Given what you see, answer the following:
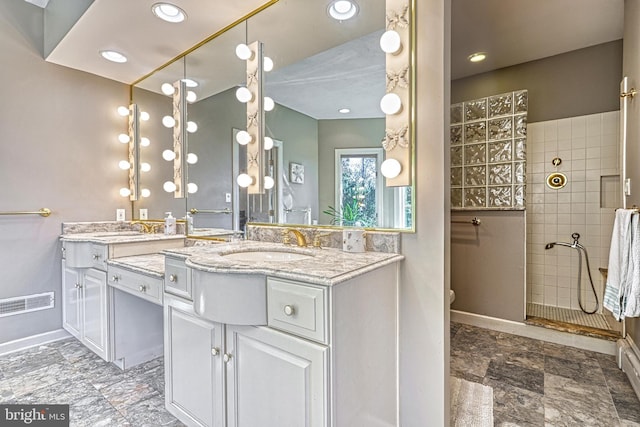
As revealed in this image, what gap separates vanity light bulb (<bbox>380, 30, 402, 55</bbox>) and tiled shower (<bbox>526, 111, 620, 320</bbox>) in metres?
2.30

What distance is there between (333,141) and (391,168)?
0.46 metres

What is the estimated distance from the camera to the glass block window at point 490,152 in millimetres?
2590

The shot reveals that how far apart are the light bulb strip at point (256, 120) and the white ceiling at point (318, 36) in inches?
3.1

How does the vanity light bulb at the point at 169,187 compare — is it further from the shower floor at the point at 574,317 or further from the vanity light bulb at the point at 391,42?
the shower floor at the point at 574,317

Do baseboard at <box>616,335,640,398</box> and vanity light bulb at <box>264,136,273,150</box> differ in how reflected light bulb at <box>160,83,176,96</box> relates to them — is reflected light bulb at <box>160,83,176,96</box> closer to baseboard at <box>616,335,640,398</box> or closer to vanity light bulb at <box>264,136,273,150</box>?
vanity light bulb at <box>264,136,273,150</box>

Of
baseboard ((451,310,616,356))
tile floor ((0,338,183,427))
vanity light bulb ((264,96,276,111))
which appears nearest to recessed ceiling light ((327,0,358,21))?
A: vanity light bulb ((264,96,276,111))

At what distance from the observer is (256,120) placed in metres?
1.95

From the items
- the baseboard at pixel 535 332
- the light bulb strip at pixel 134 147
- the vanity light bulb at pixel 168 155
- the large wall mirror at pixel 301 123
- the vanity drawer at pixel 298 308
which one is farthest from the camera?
the light bulb strip at pixel 134 147

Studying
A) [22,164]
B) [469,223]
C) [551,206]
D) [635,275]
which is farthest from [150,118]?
[551,206]

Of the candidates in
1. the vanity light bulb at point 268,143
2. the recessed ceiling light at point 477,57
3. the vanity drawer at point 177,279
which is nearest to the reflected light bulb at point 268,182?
the vanity light bulb at point 268,143

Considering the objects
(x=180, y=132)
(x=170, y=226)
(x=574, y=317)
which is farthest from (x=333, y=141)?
(x=574, y=317)

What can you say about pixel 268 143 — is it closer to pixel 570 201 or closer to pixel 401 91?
pixel 401 91

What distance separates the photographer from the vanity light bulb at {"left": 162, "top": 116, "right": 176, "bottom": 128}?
2549 mm

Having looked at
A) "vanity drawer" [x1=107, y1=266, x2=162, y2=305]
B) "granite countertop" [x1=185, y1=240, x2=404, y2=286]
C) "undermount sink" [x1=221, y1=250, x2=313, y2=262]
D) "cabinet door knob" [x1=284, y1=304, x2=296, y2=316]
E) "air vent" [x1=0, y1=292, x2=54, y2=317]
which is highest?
"granite countertop" [x1=185, y1=240, x2=404, y2=286]
